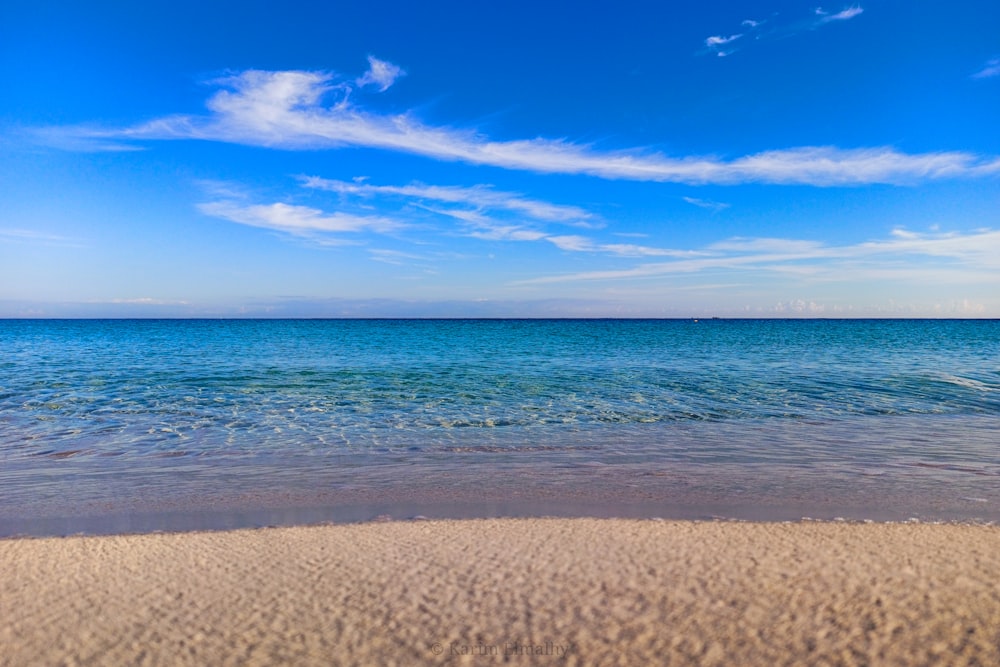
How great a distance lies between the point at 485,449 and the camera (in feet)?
35.7

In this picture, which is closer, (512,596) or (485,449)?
(512,596)

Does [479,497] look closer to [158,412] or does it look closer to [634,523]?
[634,523]

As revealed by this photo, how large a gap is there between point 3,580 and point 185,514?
2.14 meters

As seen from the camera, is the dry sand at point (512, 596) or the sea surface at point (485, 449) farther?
the sea surface at point (485, 449)

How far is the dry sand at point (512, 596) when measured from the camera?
4031 mm

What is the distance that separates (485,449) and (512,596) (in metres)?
6.11

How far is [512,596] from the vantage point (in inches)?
188

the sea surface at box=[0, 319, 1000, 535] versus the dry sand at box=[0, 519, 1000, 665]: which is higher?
the dry sand at box=[0, 519, 1000, 665]

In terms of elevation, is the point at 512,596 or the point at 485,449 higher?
the point at 512,596

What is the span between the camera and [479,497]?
313 inches

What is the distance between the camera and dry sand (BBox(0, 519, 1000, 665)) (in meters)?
4.03

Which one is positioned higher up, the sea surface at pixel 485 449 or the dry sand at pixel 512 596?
the dry sand at pixel 512 596

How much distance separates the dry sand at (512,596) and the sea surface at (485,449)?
1.03 metres

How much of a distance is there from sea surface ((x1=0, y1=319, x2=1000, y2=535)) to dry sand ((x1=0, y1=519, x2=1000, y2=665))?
1.03 meters
